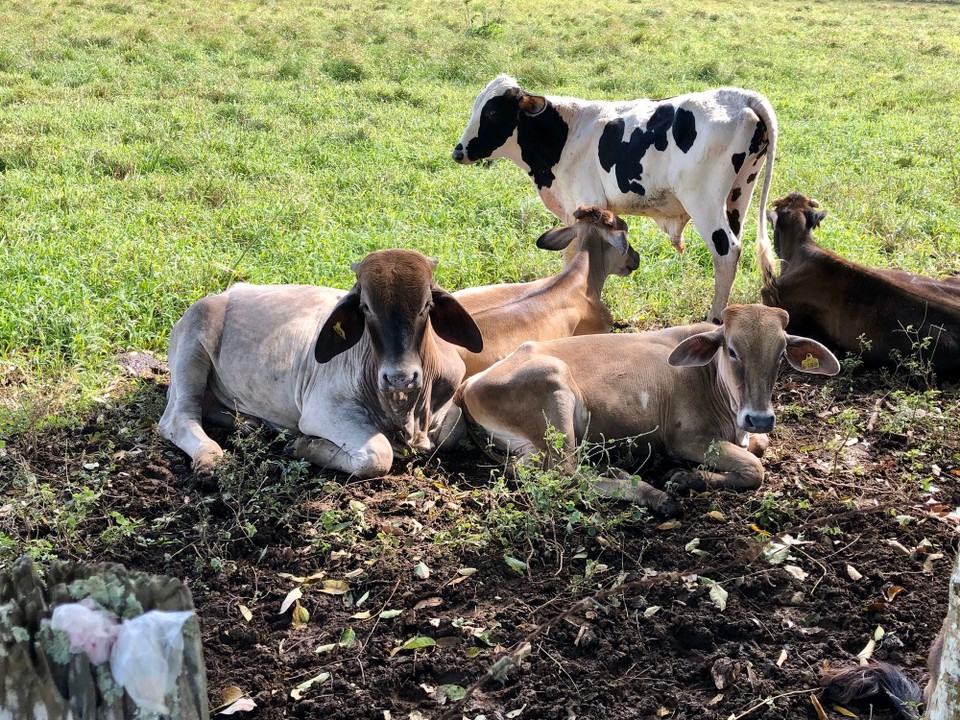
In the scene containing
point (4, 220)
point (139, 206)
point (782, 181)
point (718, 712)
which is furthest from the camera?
point (782, 181)

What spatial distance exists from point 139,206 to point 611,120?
439cm

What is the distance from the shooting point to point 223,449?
18.2 ft

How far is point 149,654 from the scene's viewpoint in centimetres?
153

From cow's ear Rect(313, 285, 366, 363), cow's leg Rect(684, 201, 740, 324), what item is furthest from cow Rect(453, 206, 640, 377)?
cow's ear Rect(313, 285, 366, 363)

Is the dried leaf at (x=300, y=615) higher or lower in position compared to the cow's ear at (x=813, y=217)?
lower

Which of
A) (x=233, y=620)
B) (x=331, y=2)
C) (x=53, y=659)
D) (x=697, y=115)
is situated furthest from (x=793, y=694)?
(x=331, y=2)

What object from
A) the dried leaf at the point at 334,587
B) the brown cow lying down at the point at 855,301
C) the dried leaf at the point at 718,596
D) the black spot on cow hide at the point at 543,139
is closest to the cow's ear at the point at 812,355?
the brown cow lying down at the point at 855,301

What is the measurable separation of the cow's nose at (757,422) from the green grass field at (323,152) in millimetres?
2498

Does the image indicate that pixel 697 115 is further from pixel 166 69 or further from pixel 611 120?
pixel 166 69

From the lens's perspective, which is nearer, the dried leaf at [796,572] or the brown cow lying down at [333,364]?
the dried leaf at [796,572]

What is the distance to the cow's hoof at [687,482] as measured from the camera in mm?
4875

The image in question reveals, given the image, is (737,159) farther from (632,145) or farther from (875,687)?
(875,687)

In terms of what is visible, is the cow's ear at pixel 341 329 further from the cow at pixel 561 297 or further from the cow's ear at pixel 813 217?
the cow's ear at pixel 813 217

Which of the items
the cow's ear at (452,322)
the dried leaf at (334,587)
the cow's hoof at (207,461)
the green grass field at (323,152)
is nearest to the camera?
the dried leaf at (334,587)
